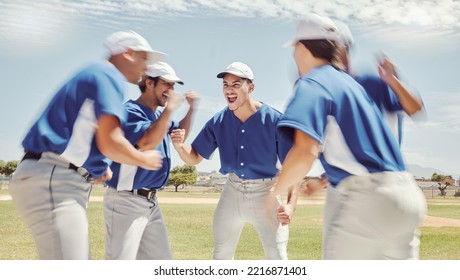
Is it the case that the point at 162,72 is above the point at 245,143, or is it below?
above

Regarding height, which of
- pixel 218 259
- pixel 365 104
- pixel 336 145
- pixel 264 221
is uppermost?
pixel 365 104

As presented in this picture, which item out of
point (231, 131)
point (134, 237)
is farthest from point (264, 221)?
point (134, 237)

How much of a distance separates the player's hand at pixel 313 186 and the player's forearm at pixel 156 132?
3.66 feet

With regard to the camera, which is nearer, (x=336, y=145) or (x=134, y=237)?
(x=336, y=145)

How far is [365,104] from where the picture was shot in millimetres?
2766

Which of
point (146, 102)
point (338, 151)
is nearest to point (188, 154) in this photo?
point (146, 102)

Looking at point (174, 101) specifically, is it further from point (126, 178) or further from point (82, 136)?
point (82, 136)

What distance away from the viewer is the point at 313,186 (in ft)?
12.2

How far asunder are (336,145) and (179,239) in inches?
399

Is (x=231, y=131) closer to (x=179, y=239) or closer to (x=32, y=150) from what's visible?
(x=32, y=150)

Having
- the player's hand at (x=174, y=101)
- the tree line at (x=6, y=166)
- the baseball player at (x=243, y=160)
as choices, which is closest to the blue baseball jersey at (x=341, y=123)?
the player's hand at (x=174, y=101)

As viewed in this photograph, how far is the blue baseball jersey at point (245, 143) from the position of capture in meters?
5.13

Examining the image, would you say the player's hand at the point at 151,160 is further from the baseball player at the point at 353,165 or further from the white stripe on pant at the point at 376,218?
the white stripe on pant at the point at 376,218

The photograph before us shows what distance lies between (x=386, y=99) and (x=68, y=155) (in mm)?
1990
